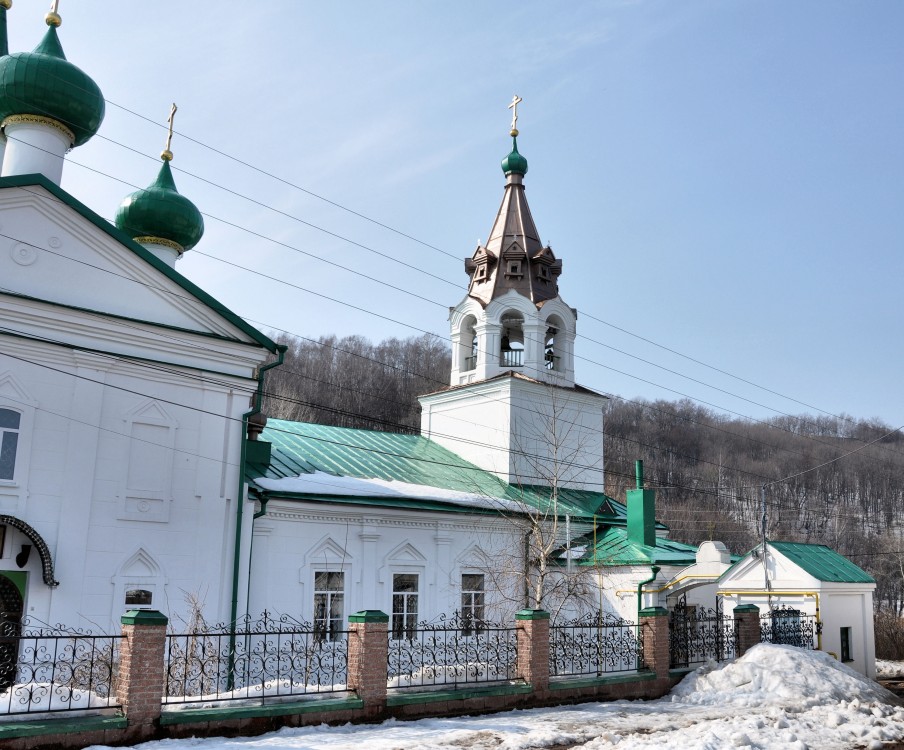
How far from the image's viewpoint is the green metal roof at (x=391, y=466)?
15672mm

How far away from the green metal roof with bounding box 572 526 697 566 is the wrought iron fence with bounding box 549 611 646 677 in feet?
11.6

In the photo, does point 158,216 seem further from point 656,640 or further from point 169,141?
point 656,640

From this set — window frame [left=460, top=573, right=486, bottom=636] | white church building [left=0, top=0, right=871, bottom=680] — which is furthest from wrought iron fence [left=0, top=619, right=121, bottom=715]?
window frame [left=460, top=573, right=486, bottom=636]

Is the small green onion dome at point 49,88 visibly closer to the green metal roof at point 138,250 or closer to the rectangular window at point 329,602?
the green metal roof at point 138,250

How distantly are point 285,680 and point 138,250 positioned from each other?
21.1ft

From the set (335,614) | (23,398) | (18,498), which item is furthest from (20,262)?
(335,614)

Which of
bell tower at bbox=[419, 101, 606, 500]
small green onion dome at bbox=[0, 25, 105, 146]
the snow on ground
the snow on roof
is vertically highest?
small green onion dome at bbox=[0, 25, 105, 146]

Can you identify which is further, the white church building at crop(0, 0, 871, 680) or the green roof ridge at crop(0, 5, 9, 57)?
the green roof ridge at crop(0, 5, 9, 57)

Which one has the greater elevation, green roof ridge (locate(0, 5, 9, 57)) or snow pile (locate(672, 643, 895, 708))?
green roof ridge (locate(0, 5, 9, 57))

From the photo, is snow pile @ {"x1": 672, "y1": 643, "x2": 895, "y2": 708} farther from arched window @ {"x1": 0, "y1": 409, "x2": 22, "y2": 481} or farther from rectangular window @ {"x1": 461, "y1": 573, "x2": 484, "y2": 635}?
arched window @ {"x1": 0, "y1": 409, "x2": 22, "y2": 481}

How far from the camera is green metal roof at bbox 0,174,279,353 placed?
39.0ft

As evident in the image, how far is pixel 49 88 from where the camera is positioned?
13094mm

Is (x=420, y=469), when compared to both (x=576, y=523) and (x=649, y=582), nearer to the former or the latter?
(x=576, y=523)

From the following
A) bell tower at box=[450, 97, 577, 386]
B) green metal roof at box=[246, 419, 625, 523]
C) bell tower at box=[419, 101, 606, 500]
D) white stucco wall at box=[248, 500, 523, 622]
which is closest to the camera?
white stucco wall at box=[248, 500, 523, 622]
